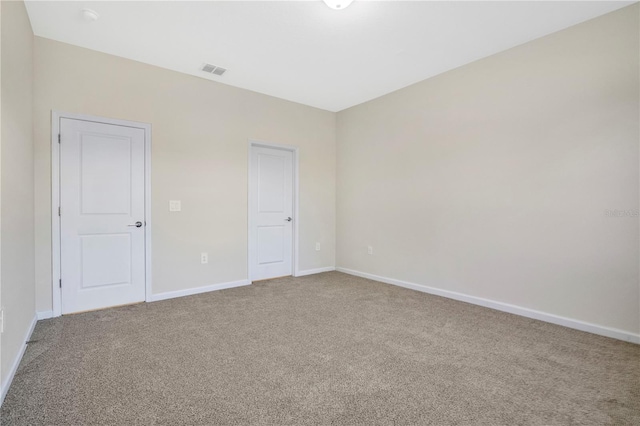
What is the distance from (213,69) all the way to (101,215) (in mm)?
2034

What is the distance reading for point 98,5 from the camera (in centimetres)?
247

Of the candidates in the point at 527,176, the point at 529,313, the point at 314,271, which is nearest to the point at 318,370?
the point at 529,313

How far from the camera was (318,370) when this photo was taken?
6.66ft

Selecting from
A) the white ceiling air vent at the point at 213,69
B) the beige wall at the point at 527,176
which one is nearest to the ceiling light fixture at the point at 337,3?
the white ceiling air vent at the point at 213,69

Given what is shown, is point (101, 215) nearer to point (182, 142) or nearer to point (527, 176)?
point (182, 142)

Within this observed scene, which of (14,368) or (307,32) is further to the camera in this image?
(307,32)

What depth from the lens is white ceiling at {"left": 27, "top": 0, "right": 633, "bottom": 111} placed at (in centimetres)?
249

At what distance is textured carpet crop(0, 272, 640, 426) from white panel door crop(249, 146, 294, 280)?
1350 mm

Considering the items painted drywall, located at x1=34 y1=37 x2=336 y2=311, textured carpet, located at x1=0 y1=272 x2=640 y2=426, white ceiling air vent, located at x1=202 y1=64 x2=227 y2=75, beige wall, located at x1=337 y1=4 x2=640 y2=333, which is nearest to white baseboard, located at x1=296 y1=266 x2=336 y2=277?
painted drywall, located at x1=34 y1=37 x2=336 y2=311

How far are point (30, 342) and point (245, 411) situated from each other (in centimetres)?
203

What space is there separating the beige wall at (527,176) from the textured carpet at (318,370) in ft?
1.48

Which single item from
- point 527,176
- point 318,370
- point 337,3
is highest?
point 337,3

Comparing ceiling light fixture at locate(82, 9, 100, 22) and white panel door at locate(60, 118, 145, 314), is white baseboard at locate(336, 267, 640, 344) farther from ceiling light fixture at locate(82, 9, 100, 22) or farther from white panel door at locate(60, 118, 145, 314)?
ceiling light fixture at locate(82, 9, 100, 22)

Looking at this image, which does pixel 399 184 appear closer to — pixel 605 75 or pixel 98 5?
pixel 605 75
